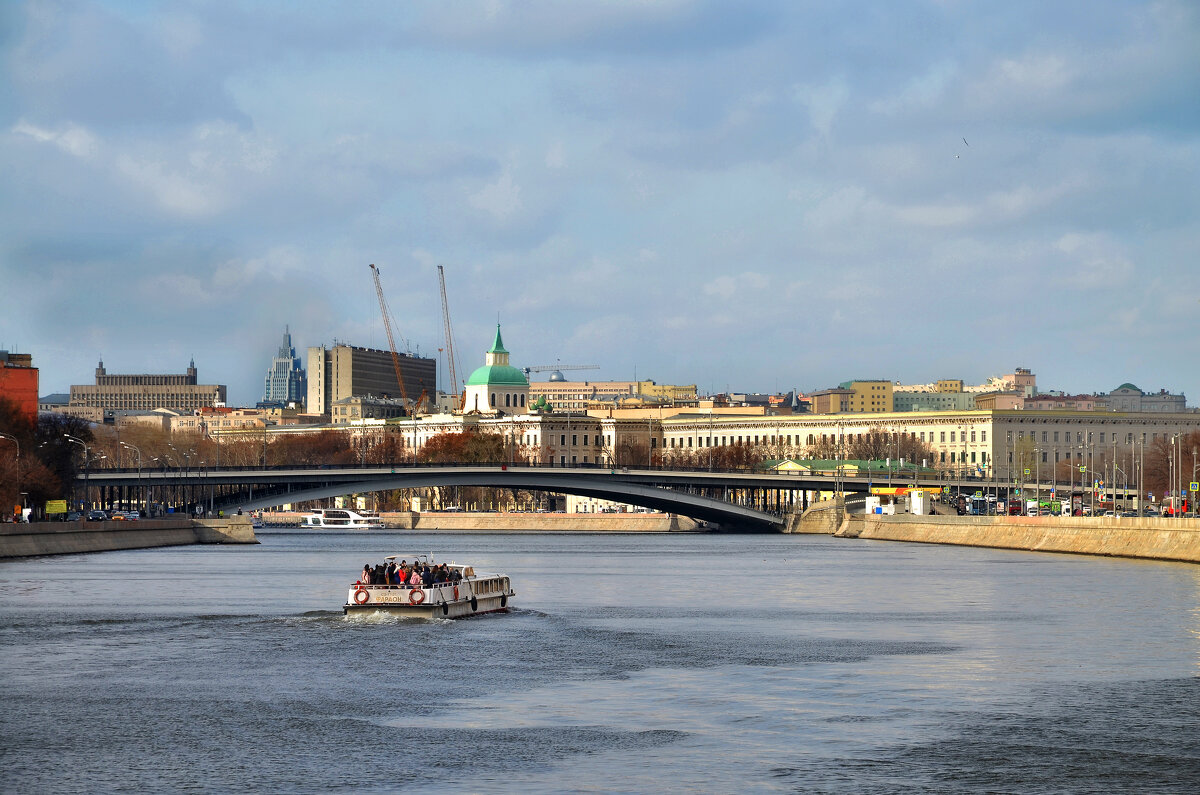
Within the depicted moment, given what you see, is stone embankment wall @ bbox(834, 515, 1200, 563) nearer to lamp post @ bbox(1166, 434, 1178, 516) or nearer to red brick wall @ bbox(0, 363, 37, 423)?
lamp post @ bbox(1166, 434, 1178, 516)

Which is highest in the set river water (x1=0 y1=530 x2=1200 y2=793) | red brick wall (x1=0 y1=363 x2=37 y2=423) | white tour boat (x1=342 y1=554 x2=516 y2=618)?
red brick wall (x1=0 y1=363 x2=37 y2=423)

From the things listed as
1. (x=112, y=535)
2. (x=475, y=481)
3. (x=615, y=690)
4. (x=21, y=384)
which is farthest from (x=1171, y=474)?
(x=615, y=690)

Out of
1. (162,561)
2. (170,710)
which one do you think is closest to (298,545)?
(162,561)

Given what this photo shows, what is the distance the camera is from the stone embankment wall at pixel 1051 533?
347ft

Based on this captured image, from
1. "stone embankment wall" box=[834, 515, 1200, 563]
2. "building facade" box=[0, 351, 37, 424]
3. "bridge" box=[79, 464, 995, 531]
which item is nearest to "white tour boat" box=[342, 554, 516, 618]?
"stone embankment wall" box=[834, 515, 1200, 563]

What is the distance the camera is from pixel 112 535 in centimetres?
13500

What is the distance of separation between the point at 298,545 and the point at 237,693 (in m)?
114

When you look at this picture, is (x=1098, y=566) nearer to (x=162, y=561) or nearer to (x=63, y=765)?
(x=162, y=561)

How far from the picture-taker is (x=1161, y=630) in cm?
6481

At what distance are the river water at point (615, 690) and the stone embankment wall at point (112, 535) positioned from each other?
26001 millimetres

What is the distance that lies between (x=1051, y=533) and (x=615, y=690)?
3296 inches

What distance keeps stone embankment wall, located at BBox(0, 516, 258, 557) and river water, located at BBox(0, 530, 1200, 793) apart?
2600cm

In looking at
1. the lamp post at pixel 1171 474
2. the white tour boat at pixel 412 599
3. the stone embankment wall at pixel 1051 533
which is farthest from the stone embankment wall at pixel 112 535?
the lamp post at pixel 1171 474

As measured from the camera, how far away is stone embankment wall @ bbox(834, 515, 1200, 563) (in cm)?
10581
